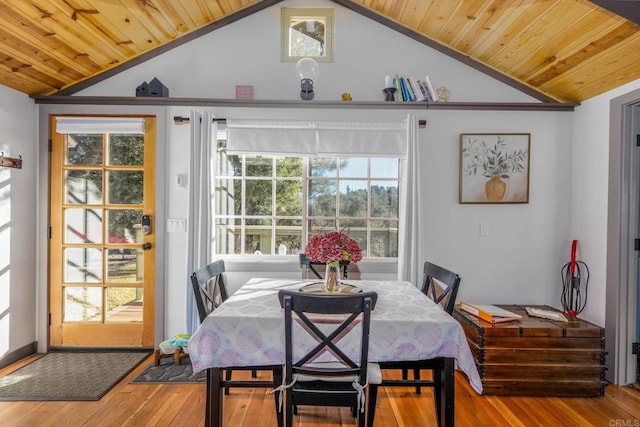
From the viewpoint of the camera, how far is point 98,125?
9.78ft

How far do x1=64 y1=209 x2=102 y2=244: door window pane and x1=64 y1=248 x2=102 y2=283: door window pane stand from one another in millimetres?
97

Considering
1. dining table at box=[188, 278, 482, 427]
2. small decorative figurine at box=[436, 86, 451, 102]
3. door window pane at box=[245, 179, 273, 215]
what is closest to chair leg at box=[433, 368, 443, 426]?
dining table at box=[188, 278, 482, 427]

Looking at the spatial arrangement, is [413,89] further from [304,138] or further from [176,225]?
[176,225]

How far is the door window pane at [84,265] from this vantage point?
3051 millimetres

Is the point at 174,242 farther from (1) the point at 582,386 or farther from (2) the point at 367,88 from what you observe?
(1) the point at 582,386

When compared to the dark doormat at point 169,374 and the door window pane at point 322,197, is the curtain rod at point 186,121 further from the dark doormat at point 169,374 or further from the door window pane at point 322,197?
the dark doormat at point 169,374

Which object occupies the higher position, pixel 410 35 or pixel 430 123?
pixel 410 35

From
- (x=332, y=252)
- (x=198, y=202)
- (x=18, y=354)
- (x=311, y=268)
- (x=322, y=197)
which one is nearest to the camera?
(x=332, y=252)

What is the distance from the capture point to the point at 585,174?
289cm

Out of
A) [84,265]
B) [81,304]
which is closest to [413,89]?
[84,265]

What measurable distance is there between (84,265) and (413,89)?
128 inches

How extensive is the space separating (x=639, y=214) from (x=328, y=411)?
8.61 feet

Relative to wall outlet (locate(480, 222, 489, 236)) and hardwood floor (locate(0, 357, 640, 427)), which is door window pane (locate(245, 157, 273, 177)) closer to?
hardwood floor (locate(0, 357, 640, 427))

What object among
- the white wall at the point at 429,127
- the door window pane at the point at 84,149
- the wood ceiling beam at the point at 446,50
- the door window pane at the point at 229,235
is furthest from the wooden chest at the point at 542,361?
the door window pane at the point at 84,149
